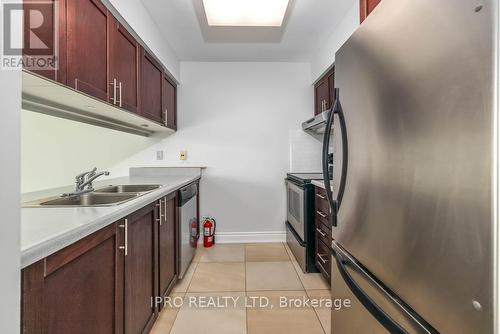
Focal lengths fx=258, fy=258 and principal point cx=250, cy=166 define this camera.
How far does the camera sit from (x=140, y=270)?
4.52 feet

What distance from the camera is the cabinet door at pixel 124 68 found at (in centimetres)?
162

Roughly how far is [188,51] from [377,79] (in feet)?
8.25

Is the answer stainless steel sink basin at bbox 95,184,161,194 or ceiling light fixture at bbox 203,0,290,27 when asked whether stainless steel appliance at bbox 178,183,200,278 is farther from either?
ceiling light fixture at bbox 203,0,290,27

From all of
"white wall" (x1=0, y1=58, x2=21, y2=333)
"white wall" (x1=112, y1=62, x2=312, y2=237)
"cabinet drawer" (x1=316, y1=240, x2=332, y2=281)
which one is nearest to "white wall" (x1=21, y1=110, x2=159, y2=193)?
"white wall" (x1=112, y1=62, x2=312, y2=237)

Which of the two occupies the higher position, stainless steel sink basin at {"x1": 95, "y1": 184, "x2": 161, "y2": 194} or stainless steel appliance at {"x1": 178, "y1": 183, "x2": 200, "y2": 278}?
stainless steel sink basin at {"x1": 95, "y1": 184, "x2": 161, "y2": 194}

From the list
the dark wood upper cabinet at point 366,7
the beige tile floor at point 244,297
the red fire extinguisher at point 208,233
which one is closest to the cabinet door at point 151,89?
the red fire extinguisher at point 208,233

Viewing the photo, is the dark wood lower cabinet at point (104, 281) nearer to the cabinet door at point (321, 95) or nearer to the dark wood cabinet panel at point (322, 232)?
the dark wood cabinet panel at point (322, 232)

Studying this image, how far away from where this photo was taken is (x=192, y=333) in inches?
63.2

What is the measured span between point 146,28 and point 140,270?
179 centimetres

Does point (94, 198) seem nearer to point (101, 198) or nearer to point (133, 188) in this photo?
point (101, 198)

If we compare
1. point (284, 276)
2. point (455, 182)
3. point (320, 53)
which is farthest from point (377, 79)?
point (320, 53)

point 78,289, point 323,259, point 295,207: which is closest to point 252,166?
point 295,207

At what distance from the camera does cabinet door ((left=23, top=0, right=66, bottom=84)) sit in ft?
3.28

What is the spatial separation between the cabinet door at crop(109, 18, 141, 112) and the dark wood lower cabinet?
29.4 inches
